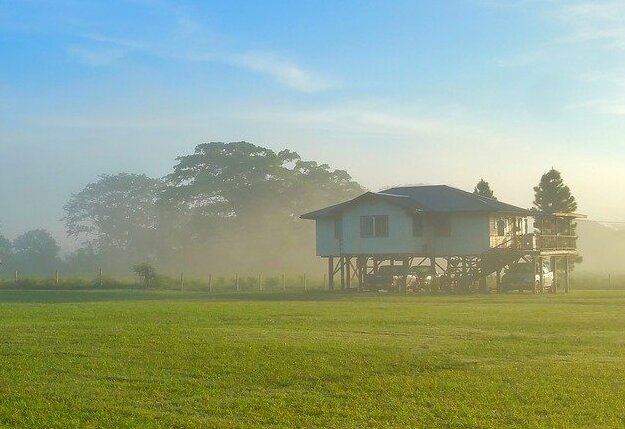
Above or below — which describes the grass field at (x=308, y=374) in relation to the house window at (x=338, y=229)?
below

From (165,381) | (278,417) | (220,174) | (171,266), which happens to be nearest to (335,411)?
(278,417)

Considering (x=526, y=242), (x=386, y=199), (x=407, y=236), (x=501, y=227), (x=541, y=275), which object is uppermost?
(x=386, y=199)

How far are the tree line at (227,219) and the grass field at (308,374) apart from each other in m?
73.8

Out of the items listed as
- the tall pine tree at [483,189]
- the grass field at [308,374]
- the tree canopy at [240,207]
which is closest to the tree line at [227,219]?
the tree canopy at [240,207]

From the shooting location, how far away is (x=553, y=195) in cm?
6112

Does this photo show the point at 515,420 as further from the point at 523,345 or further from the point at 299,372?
the point at 523,345

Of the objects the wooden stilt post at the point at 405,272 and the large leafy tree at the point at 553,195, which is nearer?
the wooden stilt post at the point at 405,272

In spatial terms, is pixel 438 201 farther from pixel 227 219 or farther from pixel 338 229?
pixel 227 219

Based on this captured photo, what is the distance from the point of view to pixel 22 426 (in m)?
10.8

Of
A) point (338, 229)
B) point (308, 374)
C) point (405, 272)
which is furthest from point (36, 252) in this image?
point (308, 374)

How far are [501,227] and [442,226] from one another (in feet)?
11.6

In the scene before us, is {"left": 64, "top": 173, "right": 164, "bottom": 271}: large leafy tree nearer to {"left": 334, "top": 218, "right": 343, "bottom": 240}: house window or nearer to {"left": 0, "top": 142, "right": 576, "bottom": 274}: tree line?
{"left": 0, "top": 142, "right": 576, "bottom": 274}: tree line

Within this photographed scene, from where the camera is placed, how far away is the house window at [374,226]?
5141 cm

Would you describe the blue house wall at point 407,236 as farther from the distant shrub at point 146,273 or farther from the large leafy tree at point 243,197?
the large leafy tree at point 243,197
